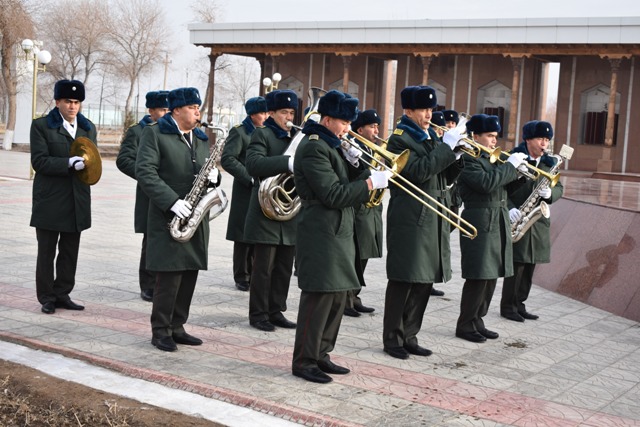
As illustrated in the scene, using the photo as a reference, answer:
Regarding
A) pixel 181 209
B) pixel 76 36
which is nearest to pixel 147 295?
pixel 181 209

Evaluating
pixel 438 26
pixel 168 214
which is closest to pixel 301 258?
pixel 168 214

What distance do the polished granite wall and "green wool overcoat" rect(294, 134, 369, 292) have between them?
403 cm

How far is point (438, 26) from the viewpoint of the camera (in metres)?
33.0

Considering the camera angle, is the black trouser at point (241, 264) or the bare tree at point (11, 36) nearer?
the black trouser at point (241, 264)

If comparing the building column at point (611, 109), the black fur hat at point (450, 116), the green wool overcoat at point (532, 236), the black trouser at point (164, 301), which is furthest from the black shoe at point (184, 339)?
the building column at point (611, 109)

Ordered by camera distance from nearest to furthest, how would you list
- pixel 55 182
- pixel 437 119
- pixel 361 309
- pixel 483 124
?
pixel 483 124
pixel 55 182
pixel 361 309
pixel 437 119

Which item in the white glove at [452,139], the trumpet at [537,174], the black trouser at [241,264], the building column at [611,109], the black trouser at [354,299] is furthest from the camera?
the building column at [611,109]

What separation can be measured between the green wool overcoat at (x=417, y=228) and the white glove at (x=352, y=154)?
674mm

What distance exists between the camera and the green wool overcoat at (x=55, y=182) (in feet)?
23.8

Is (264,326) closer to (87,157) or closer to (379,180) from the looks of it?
(87,157)

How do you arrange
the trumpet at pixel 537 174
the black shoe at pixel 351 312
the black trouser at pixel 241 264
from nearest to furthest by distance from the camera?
1. the trumpet at pixel 537 174
2. the black shoe at pixel 351 312
3. the black trouser at pixel 241 264

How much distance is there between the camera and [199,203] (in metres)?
6.29

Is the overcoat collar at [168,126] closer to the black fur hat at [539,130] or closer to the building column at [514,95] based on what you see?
the black fur hat at [539,130]

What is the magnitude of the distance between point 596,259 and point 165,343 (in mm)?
5175
